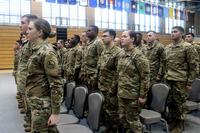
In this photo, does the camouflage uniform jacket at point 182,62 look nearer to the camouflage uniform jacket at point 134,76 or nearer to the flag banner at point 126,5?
the camouflage uniform jacket at point 134,76

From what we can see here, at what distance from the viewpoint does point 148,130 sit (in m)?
4.12

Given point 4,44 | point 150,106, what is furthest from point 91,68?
point 4,44

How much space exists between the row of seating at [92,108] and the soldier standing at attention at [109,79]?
397mm

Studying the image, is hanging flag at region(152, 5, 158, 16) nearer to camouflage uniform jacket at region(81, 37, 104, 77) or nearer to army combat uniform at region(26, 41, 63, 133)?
camouflage uniform jacket at region(81, 37, 104, 77)

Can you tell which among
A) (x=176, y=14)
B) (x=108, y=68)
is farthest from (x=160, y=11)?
(x=108, y=68)

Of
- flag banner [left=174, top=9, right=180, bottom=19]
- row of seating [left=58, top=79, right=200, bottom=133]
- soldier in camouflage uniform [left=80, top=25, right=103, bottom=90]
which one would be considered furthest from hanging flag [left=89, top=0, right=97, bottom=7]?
row of seating [left=58, top=79, right=200, bottom=133]

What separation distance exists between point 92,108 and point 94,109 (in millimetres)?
59

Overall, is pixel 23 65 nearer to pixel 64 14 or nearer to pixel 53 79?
pixel 53 79

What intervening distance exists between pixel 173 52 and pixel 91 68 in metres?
1.29

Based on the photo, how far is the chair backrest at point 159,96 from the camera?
12.2 feet

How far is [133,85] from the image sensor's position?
3340 mm

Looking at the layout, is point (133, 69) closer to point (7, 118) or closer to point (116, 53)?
point (116, 53)

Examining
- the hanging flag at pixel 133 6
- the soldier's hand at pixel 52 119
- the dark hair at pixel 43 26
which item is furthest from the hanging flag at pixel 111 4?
the soldier's hand at pixel 52 119

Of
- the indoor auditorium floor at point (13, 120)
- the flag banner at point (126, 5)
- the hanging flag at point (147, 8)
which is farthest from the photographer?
the hanging flag at point (147, 8)
